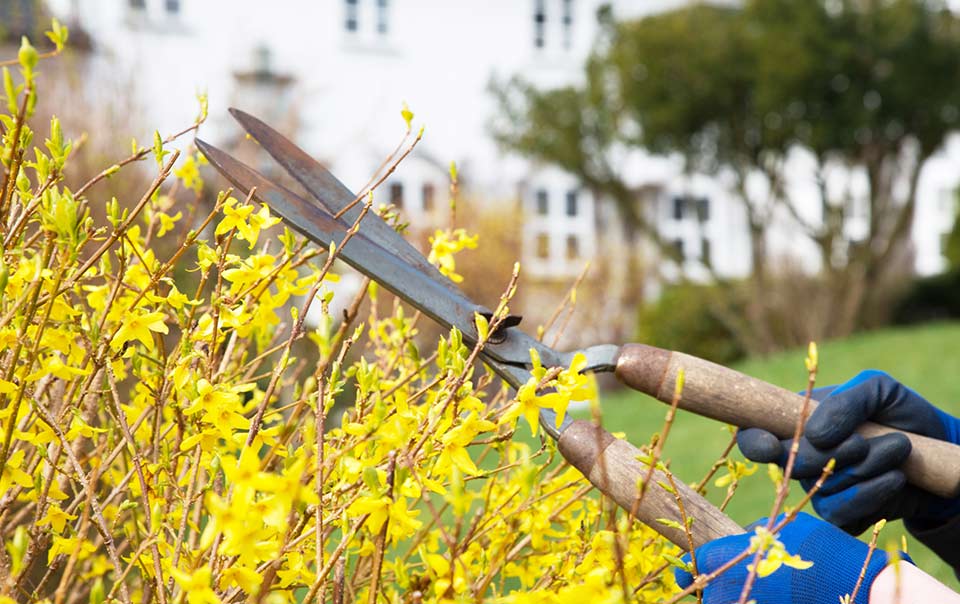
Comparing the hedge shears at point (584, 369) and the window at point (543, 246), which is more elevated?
the hedge shears at point (584, 369)

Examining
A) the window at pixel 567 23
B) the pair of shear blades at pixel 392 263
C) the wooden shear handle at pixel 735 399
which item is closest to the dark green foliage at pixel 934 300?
the window at pixel 567 23

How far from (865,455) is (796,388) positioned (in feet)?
22.1

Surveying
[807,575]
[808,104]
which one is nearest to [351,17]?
[808,104]

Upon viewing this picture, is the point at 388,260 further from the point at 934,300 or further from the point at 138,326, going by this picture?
the point at 934,300

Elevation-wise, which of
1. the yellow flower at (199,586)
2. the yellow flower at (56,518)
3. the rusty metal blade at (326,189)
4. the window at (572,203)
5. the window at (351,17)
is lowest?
the window at (572,203)

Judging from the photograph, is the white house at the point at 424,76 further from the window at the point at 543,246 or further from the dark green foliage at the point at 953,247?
the dark green foliage at the point at 953,247

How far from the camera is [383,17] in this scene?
64.1ft

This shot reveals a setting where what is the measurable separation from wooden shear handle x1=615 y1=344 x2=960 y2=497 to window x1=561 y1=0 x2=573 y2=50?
20905mm

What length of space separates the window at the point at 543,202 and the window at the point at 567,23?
371cm

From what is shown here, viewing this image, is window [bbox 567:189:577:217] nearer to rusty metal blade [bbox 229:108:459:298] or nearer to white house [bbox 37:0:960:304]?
white house [bbox 37:0:960:304]

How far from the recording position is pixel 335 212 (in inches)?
57.9

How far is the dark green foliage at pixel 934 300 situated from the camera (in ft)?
45.6

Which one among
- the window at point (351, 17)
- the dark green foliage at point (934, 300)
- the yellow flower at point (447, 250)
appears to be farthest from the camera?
the window at point (351, 17)

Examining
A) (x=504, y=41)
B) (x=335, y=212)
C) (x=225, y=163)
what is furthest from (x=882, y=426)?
(x=504, y=41)
